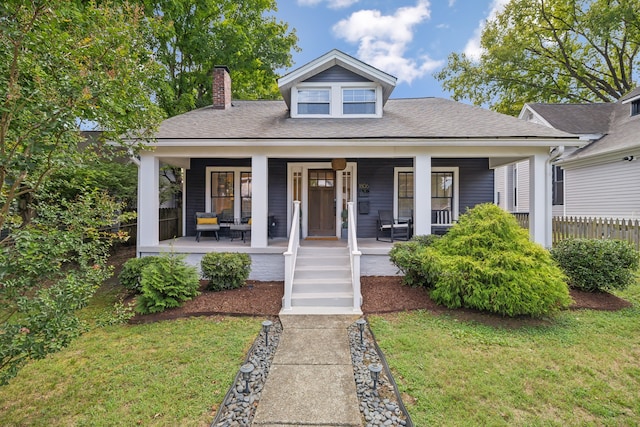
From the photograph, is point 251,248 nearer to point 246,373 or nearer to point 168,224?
point 168,224

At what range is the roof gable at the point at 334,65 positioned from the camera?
8875 millimetres

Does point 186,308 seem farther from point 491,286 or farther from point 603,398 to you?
point 603,398

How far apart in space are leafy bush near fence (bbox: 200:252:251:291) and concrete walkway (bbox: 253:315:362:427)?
2.09 metres

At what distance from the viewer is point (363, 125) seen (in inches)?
340

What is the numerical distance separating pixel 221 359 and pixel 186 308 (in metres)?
2.18

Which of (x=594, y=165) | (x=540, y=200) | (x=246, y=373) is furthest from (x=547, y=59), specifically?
(x=246, y=373)

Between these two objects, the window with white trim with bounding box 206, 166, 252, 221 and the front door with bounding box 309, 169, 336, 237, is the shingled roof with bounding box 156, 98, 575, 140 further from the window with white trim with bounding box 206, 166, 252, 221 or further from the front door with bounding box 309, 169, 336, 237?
the front door with bounding box 309, 169, 336, 237

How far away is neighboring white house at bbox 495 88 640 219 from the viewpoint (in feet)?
37.1

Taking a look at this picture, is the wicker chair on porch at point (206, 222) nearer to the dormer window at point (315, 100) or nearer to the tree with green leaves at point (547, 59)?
the dormer window at point (315, 100)

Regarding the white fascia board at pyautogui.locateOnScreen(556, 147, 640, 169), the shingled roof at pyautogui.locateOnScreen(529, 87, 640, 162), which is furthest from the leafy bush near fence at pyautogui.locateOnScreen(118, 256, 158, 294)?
the white fascia board at pyautogui.locateOnScreen(556, 147, 640, 169)

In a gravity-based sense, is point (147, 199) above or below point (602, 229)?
above

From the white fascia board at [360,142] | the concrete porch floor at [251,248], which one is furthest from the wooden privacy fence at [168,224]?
the white fascia board at [360,142]

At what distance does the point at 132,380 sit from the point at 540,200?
8.97 m

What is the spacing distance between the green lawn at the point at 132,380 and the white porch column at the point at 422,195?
478 centimetres
